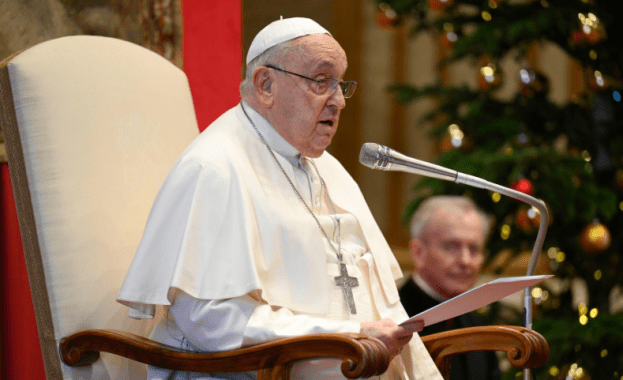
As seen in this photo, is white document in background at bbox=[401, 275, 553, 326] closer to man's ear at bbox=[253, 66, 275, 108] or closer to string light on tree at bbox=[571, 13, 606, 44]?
Answer: man's ear at bbox=[253, 66, 275, 108]

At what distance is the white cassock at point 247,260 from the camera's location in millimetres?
1967

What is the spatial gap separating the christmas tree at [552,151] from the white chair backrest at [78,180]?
2.09 m

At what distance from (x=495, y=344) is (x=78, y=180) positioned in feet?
4.48

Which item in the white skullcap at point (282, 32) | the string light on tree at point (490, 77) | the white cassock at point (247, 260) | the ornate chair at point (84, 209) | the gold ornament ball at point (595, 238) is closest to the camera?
the white cassock at point (247, 260)

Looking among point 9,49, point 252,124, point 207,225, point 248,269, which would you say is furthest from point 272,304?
point 9,49

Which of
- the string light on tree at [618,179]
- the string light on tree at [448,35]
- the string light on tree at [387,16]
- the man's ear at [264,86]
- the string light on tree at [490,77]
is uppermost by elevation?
the string light on tree at [387,16]

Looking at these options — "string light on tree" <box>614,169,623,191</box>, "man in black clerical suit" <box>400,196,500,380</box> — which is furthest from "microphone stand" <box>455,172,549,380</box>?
"string light on tree" <box>614,169,623,191</box>

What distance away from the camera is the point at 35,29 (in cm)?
273

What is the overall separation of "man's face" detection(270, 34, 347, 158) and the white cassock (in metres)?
0.06

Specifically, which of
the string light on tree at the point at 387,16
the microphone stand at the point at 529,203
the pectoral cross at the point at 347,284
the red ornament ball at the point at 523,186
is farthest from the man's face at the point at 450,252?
the string light on tree at the point at 387,16

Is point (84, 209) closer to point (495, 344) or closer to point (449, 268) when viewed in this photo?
point (495, 344)

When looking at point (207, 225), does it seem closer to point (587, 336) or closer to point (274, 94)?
point (274, 94)

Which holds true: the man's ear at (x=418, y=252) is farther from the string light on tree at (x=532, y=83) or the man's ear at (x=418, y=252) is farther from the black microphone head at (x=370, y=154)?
the string light on tree at (x=532, y=83)

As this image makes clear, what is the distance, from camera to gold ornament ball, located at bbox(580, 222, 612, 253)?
3.98m
